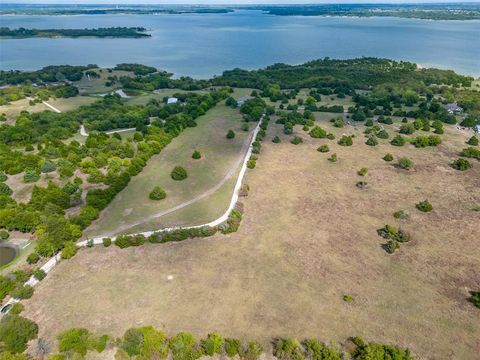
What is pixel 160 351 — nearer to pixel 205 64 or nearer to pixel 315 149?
pixel 315 149

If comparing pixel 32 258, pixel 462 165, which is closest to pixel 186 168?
pixel 32 258

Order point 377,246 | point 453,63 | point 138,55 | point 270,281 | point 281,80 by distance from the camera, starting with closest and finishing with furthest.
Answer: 1. point 270,281
2. point 377,246
3. point 281,80
4. point 453,63
5. point 138,55

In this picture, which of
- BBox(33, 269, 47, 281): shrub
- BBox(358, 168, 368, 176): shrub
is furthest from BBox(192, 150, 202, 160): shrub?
BBox(33, 269, 47, 281): shrub

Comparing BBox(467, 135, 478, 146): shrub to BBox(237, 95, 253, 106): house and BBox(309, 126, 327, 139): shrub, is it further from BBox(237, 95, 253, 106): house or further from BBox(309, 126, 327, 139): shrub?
BBox(237, 95, 253, 106): house

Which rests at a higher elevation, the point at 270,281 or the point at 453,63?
the point at 270,281

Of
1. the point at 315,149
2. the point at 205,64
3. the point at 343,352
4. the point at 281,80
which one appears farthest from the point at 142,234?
the point at 205,64

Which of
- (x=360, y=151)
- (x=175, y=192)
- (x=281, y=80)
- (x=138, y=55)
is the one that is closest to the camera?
(x=175, y=192)
